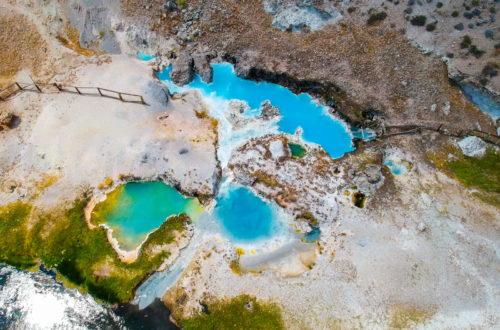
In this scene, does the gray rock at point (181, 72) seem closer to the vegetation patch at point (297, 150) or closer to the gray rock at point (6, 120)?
→ the vegetation patch at point (297, 150)

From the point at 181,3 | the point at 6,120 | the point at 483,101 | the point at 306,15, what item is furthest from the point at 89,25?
the point at 483,101

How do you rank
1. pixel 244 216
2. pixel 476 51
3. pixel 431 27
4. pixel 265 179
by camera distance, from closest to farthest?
pixel 244 216 < pixel 265 179 < pixel 476 51 < pixel 431 27

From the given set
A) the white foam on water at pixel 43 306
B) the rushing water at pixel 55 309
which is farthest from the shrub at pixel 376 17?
the white foam on water at pixel 43 306

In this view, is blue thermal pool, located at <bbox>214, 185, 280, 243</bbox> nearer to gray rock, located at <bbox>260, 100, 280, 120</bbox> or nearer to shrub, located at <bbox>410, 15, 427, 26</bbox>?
gray rock, located at <bbox>260, 100, 280, 120</bbox>

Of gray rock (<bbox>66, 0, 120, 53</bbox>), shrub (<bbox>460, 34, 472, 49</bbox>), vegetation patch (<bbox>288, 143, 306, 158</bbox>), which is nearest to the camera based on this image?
vegetation patch (<bbox>288, 143, 306, 158</bbox>)

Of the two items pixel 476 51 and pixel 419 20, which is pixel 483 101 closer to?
pixel 476 51

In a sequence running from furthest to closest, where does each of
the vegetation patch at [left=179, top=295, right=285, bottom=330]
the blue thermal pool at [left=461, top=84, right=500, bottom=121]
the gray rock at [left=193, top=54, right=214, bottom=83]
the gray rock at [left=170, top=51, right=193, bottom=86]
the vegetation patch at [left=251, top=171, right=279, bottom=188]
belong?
1. the gray rock at [left=193, top=54, right=214, bottom=83]
2. the gray rock at [left=170, top=51, right=193, bottom=86]
3. the blue thermal pool at [left=461, top=84, right=500, bottom=121]
4. the vegetation patch at [left=251, top=171, right=279, bottom=188]
5. the vegetation patch at [left=179, top=295, right=285, bottom=330]

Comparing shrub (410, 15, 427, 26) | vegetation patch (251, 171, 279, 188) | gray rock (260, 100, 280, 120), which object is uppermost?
shrub (410, 15, 427, 26)

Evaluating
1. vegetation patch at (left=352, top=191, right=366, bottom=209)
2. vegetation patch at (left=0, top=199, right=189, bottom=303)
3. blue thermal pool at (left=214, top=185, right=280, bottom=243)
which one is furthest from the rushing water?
vegetation patch at (left=352, top=191, right=366, bottom=209)
